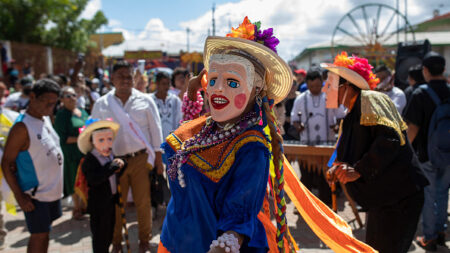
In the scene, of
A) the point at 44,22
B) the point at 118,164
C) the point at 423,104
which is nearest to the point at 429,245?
the point at 423,104

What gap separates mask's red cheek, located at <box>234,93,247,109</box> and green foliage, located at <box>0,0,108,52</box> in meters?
25.2

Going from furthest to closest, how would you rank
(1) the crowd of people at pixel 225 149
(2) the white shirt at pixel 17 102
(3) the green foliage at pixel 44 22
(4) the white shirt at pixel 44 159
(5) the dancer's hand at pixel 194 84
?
1. (3) the green foliage at pixel 44 22
2. (2) the white shirt at pixel 17 102
3. (4) the white shirt at pixel 44 159
4. (5) the dancer's hand at pixel 194 84
5. (1) the crowd of people at pixel 225 149

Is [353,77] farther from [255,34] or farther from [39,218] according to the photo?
[39,218]

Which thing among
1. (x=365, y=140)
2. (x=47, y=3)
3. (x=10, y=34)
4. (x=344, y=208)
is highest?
(x=47, y=3)

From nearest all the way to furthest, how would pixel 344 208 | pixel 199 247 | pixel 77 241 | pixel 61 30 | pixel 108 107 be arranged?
pixel 199 247 < pixel 108 107 < pixel 77 241 < pixel 344 208 < pixel 61 30

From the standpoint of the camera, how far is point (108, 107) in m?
4.46

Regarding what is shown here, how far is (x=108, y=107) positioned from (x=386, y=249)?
3328 millimetres

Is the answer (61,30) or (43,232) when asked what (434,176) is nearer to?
(43,232)

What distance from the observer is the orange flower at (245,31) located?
7.36ft

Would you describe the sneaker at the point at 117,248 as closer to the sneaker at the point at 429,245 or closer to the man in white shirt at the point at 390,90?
the sneaker at the point at 429,245

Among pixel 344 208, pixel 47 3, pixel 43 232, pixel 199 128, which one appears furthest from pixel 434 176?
pixel 47 3

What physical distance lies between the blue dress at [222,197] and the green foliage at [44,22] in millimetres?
25222

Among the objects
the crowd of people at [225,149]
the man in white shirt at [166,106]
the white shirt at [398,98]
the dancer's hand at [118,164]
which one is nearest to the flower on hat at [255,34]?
the crowd of people at [225,149]

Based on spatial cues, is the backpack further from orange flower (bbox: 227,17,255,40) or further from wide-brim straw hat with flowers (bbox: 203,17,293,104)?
orange flower (bbox: 227,17,255,40)
